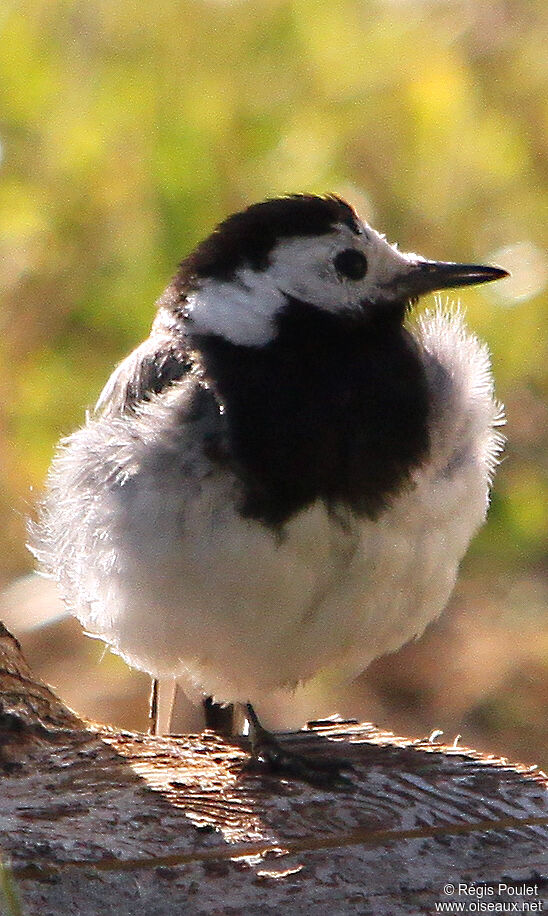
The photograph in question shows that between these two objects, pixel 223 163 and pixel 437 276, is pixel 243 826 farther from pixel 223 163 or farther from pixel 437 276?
pixel 223 163

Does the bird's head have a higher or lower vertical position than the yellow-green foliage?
lower

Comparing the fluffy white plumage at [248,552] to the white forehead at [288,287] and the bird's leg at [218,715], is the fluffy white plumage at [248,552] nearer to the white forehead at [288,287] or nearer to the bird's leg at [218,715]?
the white forehead at [288,287]

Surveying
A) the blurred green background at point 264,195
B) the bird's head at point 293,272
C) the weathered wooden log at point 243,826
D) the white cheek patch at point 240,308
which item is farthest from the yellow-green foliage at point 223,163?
the weathered wooden log at point 243,826

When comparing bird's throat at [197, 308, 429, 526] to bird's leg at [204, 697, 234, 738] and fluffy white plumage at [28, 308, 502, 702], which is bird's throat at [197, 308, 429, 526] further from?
bird's leg at [204, 697, 234, 738]

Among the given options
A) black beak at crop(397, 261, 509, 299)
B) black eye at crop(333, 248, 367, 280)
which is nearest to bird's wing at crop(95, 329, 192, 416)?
black eye at crop(333, 248, 367, 280)

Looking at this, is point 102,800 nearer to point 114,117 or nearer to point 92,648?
point 92,648

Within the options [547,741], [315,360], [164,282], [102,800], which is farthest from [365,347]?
[547,741]
